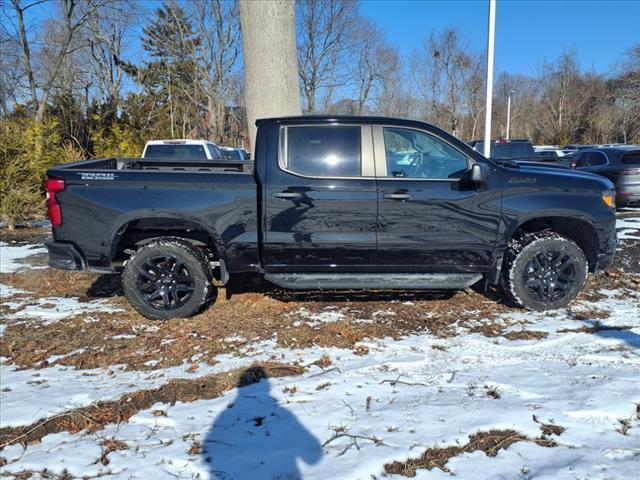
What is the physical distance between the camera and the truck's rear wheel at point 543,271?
4.58 metres

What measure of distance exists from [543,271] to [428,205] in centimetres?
139

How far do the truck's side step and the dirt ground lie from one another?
348mm

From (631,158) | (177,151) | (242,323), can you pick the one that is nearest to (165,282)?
(242,323)

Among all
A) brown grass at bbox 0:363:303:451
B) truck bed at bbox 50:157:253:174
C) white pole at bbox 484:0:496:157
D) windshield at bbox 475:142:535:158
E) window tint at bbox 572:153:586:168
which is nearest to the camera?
brown grass at bbox 0:363:303:451

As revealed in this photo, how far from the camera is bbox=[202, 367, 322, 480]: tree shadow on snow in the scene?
2.37 m

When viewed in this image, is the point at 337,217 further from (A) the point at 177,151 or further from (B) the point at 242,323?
(A) the point at 177,151

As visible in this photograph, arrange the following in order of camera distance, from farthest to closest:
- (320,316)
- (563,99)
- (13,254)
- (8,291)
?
1. (563,99)
2. (13,254)
3. (8,291)
4. (320,316)

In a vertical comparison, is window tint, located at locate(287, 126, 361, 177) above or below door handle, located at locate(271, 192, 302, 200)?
above

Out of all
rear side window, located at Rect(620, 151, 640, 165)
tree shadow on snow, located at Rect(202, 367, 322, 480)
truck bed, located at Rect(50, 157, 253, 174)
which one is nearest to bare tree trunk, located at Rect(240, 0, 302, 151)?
truck bed, located at Rect(50, 157, 253, 174)

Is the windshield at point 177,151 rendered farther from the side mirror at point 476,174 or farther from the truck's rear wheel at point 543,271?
the truck's rear wheel at point 543,271

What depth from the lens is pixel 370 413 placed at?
287cm

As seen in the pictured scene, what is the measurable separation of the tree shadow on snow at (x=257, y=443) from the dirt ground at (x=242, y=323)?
92 cm

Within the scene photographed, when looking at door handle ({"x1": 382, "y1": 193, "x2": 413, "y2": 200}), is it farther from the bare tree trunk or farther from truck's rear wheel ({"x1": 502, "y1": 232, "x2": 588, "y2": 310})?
the bare tree trunk

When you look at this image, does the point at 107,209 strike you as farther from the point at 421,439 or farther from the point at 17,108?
the point at 17,108
